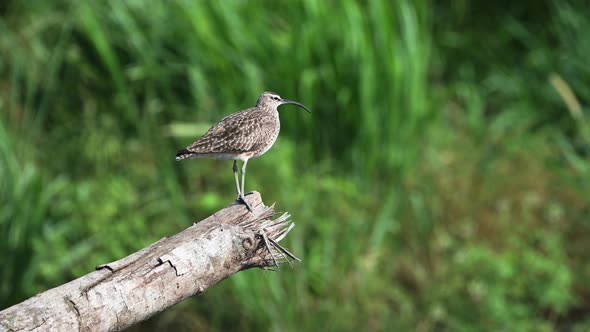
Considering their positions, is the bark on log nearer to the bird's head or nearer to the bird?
the bird

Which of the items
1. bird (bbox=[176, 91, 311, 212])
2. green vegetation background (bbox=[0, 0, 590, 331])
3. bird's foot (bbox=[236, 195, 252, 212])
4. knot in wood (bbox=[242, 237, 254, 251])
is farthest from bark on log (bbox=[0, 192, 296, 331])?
green vegetation background (bbox=[0, 0, 590, 331])

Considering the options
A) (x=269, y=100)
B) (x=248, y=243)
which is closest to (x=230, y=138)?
(x=269, y=100)

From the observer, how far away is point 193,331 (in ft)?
27.5

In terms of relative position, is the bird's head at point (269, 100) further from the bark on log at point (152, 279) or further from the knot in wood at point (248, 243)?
the knot in wood at point (248, 243)

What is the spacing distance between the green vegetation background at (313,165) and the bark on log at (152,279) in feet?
11.6

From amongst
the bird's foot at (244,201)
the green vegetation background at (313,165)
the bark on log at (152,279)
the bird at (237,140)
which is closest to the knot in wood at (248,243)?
the bark on log at (152,279)

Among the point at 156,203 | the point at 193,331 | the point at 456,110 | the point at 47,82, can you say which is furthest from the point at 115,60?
the point at 456,110

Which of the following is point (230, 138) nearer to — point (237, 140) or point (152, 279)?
point (237, 140)

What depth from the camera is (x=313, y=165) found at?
943 centimetres

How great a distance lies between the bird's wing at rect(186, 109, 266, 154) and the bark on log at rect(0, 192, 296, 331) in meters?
0.50

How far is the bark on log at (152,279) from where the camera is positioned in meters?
3.70

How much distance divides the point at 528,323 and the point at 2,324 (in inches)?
260

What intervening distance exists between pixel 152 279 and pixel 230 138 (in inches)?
49.7

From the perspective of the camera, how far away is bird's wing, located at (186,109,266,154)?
4926mm
